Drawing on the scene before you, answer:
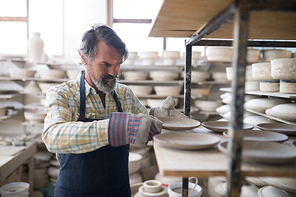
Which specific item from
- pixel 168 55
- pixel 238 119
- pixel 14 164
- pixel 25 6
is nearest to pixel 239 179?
pixel 238 119

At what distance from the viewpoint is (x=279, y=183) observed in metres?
1.47

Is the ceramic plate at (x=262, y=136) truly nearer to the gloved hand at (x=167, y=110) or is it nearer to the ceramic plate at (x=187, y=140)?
the ceramic plate at (x=187, y=140)

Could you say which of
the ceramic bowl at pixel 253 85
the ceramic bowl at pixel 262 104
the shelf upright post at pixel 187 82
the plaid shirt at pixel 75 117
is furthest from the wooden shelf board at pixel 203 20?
the ceramic bowl at pixel 253 85

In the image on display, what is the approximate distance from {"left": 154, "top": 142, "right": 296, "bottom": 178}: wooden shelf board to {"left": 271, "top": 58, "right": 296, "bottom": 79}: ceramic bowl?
3.77 ft

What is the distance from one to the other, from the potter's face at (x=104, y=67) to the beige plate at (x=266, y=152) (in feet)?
3.21

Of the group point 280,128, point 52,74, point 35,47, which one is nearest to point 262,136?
point 280,128

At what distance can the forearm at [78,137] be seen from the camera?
1032mm

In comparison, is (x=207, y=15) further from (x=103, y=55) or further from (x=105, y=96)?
(x=105, y=96)

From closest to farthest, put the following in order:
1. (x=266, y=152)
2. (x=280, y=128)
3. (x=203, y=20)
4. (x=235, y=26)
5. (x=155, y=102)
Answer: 1. (x=235, y=26)
2. (x=266, y=152)
3. (x=203, y=20)
4. (x=280, y=128)
5. (x=155, y=102)

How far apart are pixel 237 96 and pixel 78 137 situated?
69 centimetres

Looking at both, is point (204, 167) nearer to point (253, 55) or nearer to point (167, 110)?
point (167, 110)

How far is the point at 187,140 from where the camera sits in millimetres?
1016

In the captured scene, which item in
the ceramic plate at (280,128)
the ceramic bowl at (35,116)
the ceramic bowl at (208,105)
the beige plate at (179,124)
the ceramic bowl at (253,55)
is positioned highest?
the ceramic bowl at (253,55)

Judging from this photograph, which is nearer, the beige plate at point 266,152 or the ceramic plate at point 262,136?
the beige plate at point 266,152
